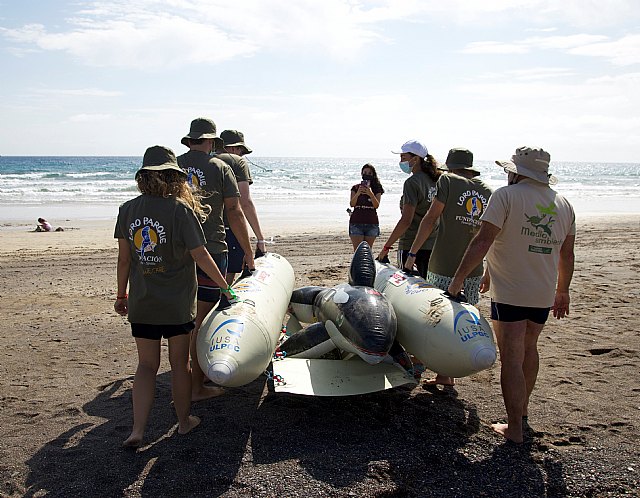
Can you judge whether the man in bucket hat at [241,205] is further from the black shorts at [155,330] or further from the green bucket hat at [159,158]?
the black shorts at [155,330]

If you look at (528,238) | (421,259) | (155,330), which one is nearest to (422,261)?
(421,259)

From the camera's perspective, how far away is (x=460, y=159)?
5027 mm

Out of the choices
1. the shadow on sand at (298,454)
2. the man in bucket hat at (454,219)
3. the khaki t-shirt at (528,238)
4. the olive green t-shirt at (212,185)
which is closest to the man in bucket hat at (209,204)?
the olive green t-shirt at (212,185)

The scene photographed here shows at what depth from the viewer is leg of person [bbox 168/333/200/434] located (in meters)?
3.95

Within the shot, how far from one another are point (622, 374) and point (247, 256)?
3.57m

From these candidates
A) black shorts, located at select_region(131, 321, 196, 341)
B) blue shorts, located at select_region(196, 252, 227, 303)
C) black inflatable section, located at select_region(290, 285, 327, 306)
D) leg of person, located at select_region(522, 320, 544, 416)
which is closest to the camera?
black shorts, located at select_region(131, 321, 196, 341)

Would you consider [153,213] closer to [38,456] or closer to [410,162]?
[38,456]

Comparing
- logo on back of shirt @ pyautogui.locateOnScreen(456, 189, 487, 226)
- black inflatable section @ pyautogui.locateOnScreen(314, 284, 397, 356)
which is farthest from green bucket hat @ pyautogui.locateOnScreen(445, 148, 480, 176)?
black inflatable section @ pyautogui.locateOnScreen(314, 284, 397, 356)

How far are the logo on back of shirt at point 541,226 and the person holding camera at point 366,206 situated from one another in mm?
3943

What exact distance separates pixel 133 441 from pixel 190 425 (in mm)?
426


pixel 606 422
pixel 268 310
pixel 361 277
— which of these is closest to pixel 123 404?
pixel 268 310

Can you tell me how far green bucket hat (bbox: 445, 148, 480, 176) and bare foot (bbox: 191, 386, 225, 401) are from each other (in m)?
2.81

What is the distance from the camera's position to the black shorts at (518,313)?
392 centimetres

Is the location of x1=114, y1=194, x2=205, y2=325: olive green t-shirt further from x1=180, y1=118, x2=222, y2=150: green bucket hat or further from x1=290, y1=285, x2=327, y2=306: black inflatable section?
x1=290, y1=285, x2=327, y2=306: black inflatable section
